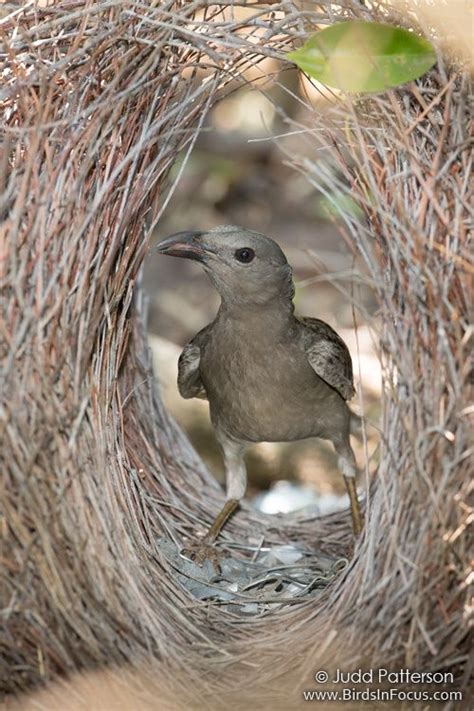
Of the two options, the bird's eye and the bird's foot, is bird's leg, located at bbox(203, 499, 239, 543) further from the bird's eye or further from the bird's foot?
the bird's eye

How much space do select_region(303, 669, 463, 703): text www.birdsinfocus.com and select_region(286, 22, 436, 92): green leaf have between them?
1.81m

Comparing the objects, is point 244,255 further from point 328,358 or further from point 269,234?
point 269,234

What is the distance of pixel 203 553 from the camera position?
4418 mm

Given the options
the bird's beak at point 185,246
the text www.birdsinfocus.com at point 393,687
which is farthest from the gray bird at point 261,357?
the text www.birdsinfocus.com at point 393,687

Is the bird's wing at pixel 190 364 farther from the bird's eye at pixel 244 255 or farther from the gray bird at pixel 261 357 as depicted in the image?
the bird's eye at pixel 244 255

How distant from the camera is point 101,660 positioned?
299 cm

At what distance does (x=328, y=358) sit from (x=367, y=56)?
1.59 metres

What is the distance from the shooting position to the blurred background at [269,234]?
6.34 meters

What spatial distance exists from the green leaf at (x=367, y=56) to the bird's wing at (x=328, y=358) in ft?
4.82

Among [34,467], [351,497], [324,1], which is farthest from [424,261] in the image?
[351,497]

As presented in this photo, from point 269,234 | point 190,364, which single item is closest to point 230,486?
point 190,364

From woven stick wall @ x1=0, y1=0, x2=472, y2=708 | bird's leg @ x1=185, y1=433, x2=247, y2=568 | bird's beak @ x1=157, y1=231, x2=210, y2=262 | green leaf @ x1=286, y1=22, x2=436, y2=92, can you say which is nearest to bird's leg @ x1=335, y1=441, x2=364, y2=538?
bird's leg @ x1=185, y1=433, x2=247, y2=568

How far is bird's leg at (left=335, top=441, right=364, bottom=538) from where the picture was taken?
459 cm

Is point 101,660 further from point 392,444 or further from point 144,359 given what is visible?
point 144,359
